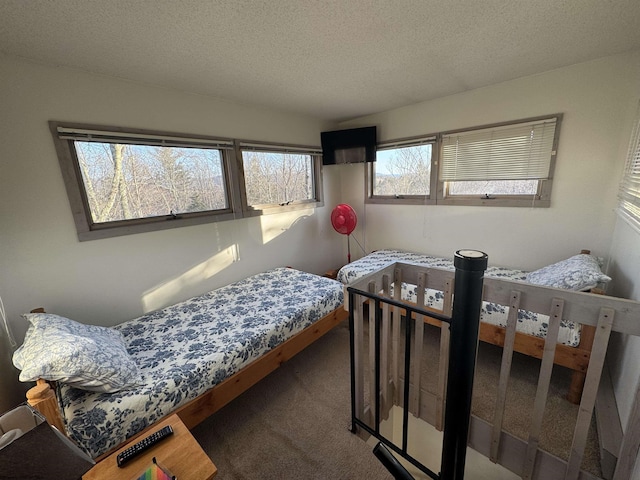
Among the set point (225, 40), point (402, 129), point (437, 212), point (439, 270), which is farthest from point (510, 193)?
point (225, 40)

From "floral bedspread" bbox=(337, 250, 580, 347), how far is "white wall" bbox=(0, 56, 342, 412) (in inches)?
55.2

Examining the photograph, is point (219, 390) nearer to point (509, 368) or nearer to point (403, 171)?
point (509, 368)

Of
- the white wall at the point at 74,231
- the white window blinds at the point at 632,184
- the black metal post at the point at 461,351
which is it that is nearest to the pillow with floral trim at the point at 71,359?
the white wall at the point at 74,231

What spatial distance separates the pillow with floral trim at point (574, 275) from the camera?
167cm

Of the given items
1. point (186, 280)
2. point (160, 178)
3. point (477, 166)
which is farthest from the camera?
point (477, 166)

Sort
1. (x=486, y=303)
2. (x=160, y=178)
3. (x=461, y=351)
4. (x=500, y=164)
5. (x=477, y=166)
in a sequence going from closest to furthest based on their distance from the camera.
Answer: (x=461, y=351) < (x=486, y=303) < (x=160, y=178) < (x=500, y=164) < (x=477, y=166)

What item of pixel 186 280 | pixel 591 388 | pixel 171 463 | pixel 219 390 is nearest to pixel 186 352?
pixel 219 390

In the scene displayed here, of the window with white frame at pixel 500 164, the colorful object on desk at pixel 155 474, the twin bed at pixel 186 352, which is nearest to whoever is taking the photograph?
the colorful object on desk at pixel 155 474

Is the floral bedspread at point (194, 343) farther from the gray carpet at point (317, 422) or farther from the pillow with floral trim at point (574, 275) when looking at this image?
the pillow with floral trim at point (574, 275)

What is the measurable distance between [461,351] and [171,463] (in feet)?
3.71

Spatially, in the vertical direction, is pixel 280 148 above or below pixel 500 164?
above

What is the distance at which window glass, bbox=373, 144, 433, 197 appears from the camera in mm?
3203

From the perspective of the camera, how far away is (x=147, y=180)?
7.45ft

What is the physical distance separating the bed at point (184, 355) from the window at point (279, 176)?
1041 millimetres
